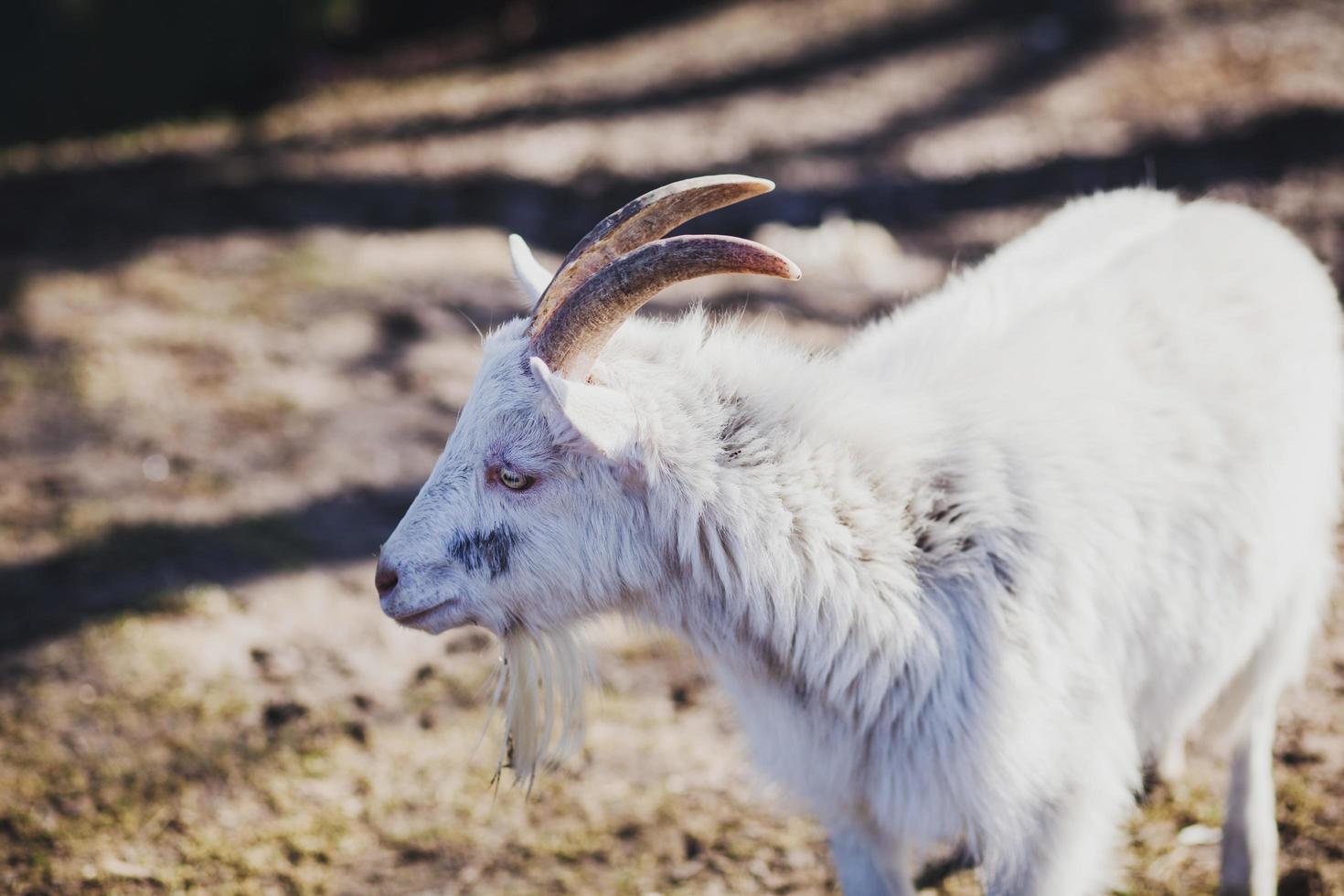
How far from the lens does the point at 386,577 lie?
7.67ft

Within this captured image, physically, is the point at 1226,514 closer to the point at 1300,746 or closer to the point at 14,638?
the point at 1300,746

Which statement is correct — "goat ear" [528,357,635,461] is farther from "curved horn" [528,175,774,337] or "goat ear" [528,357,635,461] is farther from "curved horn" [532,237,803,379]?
"curved horn" [528,175,774,337]

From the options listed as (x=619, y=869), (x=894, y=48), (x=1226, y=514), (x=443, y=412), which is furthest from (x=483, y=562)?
(x=894, y=48)

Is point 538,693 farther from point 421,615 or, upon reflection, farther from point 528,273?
point 528,273

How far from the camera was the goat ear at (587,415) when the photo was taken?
6.64 feet

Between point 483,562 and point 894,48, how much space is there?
742cm

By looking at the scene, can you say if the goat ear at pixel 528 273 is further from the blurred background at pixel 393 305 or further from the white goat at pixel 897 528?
the blurred background at pixel 393 305

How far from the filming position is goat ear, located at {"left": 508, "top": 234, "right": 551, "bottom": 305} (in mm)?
2530

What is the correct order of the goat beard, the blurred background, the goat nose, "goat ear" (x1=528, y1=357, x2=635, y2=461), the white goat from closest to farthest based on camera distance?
"goat ear" (x1=528, y1=357, x2=635, y2=461)
the white goat
the goat nose
the goat beard
the blurred background

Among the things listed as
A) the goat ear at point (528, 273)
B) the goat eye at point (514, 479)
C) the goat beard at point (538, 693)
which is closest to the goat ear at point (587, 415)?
the goat eye at point (514, 479)

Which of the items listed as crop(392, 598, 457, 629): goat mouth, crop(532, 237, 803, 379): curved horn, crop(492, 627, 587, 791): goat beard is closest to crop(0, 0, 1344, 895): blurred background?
crop(492, 627, 587, 791): goat beard

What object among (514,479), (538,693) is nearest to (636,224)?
(514,479)

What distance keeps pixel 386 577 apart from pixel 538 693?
0.56m

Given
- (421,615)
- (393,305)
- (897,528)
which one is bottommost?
(421,615)
